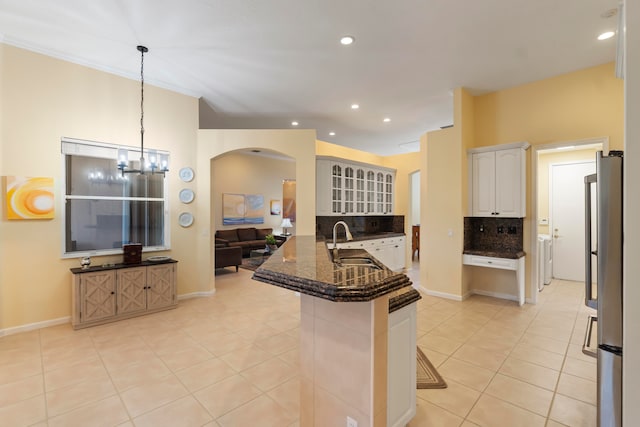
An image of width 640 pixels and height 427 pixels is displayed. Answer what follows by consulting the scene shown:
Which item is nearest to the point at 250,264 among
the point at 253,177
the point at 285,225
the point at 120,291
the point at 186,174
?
the point at 285,225

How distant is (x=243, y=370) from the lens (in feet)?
8.70

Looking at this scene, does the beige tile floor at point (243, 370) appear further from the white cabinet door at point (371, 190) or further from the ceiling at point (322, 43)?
the ceiling at point (322, 43)

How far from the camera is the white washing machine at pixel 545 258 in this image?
17.2 feet

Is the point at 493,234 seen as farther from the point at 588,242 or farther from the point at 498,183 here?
the point at 588,242

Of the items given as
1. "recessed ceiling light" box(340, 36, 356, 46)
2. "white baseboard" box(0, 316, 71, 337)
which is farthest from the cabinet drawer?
"white baseboard" box(0, 316, 71, 337)

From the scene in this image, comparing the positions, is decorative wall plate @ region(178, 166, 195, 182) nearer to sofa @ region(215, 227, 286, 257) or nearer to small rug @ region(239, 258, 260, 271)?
small rug @ region(239, 258, 260, 271)

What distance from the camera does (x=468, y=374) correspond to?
8.38 feet

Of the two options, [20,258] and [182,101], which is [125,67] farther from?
[20,258]

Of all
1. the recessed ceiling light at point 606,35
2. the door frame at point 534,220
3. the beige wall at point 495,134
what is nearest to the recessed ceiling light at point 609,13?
the recessed ceiling light at point 606,35

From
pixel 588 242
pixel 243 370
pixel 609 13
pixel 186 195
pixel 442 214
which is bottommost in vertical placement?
pixel 243 370

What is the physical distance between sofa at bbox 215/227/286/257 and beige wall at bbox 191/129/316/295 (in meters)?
3.23

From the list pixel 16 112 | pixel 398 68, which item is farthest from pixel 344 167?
pixel 16 112

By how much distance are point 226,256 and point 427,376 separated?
5.08 metres

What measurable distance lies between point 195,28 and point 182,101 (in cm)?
189
